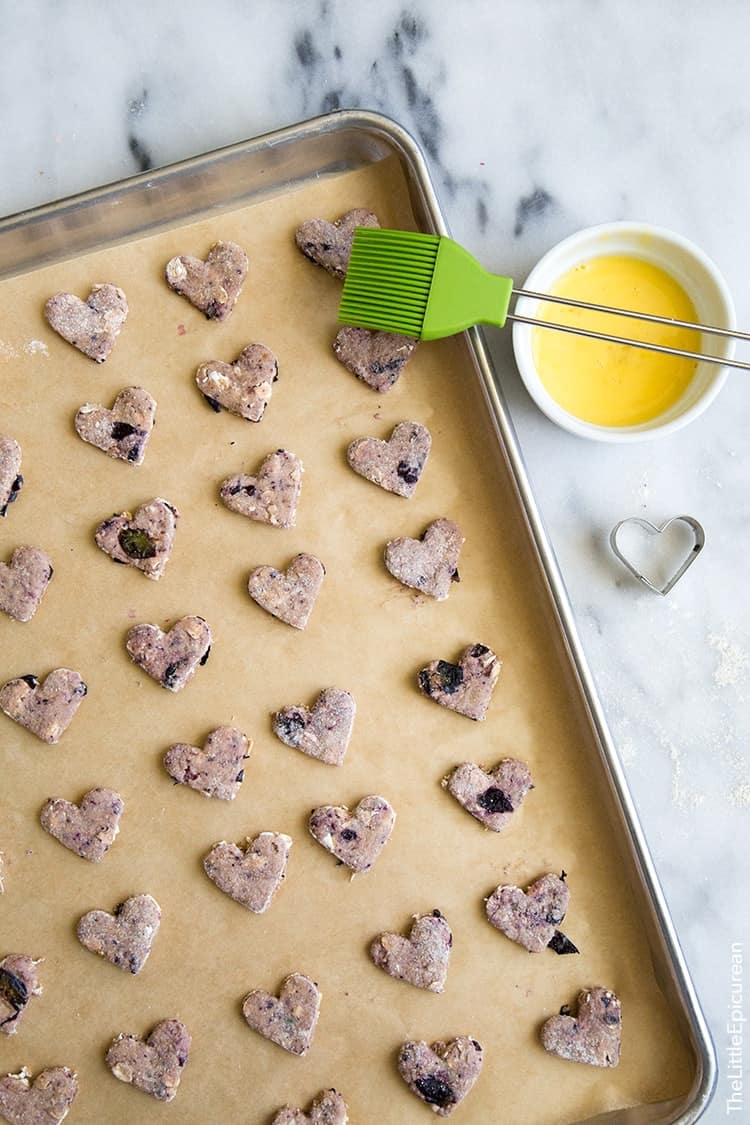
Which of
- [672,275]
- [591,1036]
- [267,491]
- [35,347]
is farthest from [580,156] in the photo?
[591,1036]

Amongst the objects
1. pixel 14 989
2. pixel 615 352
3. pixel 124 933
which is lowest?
pixel 14 989

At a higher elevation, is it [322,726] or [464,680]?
[464,680]

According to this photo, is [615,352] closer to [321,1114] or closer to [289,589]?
[289,589]

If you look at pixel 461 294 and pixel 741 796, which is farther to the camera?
pixel 741 796

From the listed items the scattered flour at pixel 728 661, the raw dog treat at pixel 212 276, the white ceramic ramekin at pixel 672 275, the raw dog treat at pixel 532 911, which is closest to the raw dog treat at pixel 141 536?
the raw dog treat at pixel 212 276

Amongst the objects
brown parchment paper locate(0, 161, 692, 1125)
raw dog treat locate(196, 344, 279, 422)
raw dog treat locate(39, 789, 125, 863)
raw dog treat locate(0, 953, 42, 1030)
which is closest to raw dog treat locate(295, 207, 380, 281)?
brown parchment paper locate(0, 161, 692, 1125)

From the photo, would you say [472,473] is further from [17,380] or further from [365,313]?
[17,380]

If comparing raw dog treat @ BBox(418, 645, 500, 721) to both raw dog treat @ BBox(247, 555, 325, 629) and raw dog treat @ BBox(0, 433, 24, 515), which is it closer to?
raw dog treat @ BBox(247, 555, 325, 629)

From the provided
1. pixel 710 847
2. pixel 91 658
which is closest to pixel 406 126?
pixel 91 658

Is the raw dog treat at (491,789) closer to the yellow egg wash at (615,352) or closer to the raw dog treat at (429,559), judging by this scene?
the raw dog treat at (429,559)
